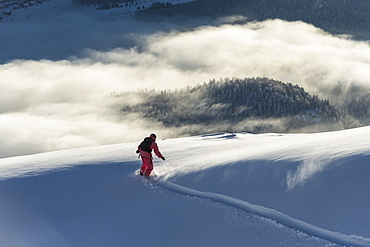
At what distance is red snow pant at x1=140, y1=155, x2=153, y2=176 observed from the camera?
38.9ft

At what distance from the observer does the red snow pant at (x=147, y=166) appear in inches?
467

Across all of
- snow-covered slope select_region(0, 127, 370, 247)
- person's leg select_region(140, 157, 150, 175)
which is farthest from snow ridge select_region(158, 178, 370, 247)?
person's leg select_region(140, 157, 150, 175)

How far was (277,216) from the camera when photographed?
8281 mm

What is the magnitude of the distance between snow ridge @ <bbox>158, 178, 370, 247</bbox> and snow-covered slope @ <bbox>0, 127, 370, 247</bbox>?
0.06 feet

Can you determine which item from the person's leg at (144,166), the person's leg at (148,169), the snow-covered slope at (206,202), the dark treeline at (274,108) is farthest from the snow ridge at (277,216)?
the dark treeline at (274,108)

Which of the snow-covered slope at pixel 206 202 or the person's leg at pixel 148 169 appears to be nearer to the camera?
the snow-covered slope at pixel 206 202

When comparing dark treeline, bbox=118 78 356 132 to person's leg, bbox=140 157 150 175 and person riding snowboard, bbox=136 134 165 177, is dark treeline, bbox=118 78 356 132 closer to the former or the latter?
person riding snowboard, bbox=136 134 165 177

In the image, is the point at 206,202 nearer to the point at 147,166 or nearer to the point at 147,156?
the point at 147,166

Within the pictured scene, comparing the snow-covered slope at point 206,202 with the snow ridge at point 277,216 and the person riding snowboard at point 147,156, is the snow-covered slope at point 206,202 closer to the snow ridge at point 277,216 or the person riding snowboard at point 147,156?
the snow ridge at point 277,216

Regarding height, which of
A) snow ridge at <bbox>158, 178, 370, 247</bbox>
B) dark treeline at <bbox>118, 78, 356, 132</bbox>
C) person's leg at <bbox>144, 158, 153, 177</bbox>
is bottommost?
dark treeline at <bbox>118, 78, 356, 132</bbox>

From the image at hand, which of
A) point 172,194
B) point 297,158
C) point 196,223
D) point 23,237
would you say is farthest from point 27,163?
point 297,158

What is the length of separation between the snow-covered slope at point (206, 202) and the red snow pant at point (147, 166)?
26 centimetres

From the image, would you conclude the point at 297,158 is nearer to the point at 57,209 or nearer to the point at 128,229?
the point at 128,229

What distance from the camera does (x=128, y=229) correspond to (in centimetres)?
891
